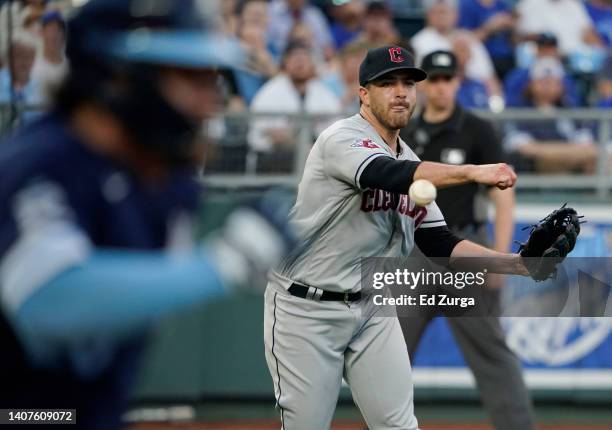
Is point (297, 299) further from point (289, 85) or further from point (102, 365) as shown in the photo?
point (289, 85)

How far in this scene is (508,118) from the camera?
8680 millimetres

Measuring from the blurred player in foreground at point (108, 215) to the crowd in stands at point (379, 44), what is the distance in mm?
5344

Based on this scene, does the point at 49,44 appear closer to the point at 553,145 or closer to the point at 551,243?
the point at 553,145

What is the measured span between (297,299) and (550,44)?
19.7 feet

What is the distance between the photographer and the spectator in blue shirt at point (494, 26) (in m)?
11.0

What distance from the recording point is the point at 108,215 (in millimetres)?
2186

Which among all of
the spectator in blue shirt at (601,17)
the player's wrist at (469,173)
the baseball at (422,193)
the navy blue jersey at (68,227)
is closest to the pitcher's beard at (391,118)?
the player's wrist at (469,173)

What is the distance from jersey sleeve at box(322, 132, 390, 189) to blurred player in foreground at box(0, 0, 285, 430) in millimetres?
2598

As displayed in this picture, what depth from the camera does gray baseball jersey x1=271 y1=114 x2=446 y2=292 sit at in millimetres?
5156

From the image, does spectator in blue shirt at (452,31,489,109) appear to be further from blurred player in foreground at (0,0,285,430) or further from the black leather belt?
blurred player in foreground at (0,0,285,430)

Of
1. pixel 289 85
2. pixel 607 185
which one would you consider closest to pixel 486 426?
pixel 607 185

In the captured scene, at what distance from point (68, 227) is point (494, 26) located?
9603 millimetres

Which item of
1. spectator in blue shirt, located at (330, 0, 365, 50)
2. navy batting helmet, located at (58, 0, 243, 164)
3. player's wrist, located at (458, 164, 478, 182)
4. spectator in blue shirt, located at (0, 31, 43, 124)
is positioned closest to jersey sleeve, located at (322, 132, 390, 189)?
player's wrist, located at (458, 164, 478, 182)

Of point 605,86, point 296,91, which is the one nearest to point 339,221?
point 296,91
